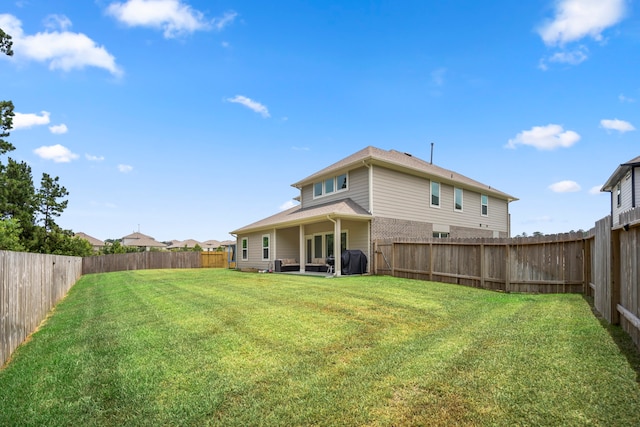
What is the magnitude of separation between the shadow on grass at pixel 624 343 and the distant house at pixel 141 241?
79.3m

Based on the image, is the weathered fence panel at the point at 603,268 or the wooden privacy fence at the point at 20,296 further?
the weathered fence panel at the point at 603,268

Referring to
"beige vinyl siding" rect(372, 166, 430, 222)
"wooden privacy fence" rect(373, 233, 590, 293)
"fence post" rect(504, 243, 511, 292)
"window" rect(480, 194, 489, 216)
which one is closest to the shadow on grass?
"wooden privacy fence" rect(373, 233, 590, 293)

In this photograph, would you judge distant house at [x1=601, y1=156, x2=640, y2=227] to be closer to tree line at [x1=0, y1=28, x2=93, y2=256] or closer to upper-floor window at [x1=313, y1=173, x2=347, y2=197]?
upper-floor window at [x1=313, y1=173, x2=347, y2=197]

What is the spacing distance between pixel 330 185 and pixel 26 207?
82.1ft

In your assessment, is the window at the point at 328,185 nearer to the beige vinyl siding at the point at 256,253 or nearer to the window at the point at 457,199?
the beige vinyl siding at the point at 256,253

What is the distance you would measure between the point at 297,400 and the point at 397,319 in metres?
3.55

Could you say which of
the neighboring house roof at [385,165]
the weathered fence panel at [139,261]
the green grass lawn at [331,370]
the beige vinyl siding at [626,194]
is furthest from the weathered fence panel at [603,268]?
the weathered fence panel at [139,261]

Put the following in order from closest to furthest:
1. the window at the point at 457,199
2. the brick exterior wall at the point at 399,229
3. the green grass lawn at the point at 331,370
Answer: the green grass lawn at the point at 331,370 < the brick exterior wall at the point at 399,229 < the window at the point at 457,199

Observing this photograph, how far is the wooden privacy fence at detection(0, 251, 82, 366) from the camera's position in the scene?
5.17 meters

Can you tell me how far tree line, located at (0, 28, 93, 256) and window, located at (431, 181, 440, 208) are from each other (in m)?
21.0

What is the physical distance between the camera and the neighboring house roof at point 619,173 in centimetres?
1550

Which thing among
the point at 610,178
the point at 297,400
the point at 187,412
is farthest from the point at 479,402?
the point at 610,178

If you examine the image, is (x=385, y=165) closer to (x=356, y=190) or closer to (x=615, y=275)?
(x=356, y=190)

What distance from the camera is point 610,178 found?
63.3 ft
